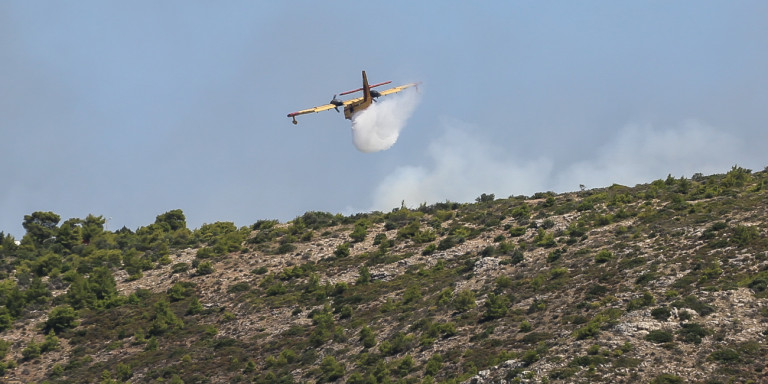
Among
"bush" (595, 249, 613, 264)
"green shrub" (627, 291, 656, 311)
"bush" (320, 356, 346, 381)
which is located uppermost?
"bush" (595, 249, 613, 264)

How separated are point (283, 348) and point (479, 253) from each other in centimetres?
1960

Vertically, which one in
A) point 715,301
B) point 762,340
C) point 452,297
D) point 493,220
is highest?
point 493,220

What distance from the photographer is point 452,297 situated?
68.5 metres

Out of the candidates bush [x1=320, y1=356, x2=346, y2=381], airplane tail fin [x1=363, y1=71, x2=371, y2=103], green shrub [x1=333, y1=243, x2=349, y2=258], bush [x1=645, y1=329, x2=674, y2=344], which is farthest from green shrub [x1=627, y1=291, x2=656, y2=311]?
airplane tail fin [x1=363, y1=71, x2=371, y2=103]

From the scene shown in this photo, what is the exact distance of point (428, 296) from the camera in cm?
7150

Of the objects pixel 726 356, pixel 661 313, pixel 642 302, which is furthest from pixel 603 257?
pixel 726 356

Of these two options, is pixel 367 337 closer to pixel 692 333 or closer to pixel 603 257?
pixel 603 257

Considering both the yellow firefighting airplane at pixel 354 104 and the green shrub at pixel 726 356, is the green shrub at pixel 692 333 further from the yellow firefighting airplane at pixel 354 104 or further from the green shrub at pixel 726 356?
the yellow firefighting airplane at pixel 354 104

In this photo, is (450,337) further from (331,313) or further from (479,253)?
(479,253)

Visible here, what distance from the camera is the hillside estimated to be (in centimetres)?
5316

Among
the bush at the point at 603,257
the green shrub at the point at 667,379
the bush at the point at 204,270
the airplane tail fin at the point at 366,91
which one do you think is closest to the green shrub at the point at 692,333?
the green shrub at the point at 667,379

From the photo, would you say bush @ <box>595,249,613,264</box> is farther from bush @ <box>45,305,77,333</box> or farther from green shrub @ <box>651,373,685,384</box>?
bush @ <box>45,305,77,333</box>

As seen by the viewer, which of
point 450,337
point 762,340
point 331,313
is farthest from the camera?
point 331,313

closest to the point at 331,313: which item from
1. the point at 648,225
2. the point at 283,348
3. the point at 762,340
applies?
the point at 283,348
